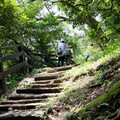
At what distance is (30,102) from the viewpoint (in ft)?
16.5

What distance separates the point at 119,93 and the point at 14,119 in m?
2.89

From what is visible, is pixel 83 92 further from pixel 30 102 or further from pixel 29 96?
pixel 29 96

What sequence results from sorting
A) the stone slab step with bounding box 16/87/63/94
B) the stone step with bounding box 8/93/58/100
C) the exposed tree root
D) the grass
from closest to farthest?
the exposed tree root, the grass, the stone step with bounding box 8/93/58/100, the stone slab step with bounding box 16/87/63/94

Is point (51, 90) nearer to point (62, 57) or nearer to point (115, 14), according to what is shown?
point (115, 14)

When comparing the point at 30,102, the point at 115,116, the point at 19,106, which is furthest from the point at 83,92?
the point at 115,116

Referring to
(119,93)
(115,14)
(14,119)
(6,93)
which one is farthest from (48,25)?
(119,93)

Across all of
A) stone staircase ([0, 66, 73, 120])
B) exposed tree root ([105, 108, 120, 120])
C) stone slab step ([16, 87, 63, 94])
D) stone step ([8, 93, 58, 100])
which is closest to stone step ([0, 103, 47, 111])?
stone staircase ([0, 66, 73, 120])

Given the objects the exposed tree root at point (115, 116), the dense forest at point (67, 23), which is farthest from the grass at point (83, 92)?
the exposed tree root at point (115, 116)

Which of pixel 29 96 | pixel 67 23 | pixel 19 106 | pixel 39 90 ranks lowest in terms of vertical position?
pixel 19 106

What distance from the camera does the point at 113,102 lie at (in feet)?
7.99

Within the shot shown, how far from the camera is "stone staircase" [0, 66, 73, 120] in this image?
157 inches

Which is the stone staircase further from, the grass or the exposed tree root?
the exposed tree root

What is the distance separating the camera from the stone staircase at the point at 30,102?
3.98 metres

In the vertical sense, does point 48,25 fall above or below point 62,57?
above
